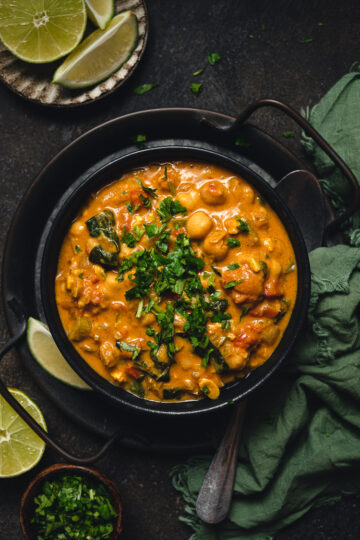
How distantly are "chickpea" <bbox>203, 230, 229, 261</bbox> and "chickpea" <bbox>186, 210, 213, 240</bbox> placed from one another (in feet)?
0.17

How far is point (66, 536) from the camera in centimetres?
380

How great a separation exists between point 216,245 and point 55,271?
108 cm

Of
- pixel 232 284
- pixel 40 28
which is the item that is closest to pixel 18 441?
pixel 232 284

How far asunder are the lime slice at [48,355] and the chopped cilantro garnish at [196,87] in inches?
80.3

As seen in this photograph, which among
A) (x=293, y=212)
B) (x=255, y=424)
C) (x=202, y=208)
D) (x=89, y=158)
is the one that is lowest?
(x=255, y=424)

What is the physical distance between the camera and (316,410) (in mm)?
3779

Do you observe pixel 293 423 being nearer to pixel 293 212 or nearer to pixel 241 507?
pixel 241 507

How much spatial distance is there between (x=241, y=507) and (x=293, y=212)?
7.01 ft

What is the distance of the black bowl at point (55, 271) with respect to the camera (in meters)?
3.25

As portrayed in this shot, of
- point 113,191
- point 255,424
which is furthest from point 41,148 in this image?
point 255,424

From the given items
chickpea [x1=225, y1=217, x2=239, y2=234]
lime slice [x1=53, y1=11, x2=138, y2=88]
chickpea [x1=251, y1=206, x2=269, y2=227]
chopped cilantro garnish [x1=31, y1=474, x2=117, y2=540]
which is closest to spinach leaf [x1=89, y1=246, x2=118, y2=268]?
chickpea [x1=225, y1=217, x2=239, y2=234]

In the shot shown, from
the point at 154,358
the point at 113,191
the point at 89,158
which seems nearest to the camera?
the point at 154,358

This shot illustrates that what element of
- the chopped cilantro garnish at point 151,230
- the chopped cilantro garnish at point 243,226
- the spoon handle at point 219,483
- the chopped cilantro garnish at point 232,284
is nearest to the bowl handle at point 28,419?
the spoon handle at point 219,483

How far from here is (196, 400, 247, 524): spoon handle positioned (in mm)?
3672
